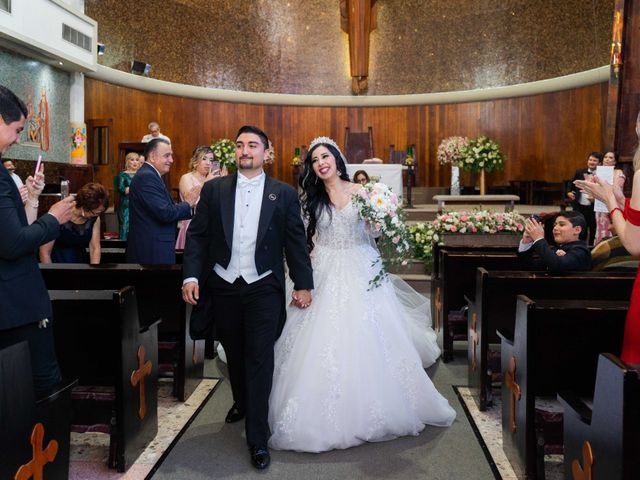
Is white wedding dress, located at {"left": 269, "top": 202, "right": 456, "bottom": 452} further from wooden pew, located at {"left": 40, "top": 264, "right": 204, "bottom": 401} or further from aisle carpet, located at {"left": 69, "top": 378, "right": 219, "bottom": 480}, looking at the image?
wooden pew, located at {"left": 40, "top": 264, "right": 204, "bottom": 401}

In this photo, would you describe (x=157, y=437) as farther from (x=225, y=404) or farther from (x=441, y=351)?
(x=441, y=351)

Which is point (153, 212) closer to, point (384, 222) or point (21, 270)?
point (384, 222)

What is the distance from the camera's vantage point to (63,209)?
2109mm

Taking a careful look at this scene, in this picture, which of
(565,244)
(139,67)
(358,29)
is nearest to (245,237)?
(565,244)

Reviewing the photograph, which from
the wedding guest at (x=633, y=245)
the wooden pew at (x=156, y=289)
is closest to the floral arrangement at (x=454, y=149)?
the wooden pew at (x=156, y=289)

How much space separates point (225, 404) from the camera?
12.3 ft

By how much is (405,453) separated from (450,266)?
1.95m

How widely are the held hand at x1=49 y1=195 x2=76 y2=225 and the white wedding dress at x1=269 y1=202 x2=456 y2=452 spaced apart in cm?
144

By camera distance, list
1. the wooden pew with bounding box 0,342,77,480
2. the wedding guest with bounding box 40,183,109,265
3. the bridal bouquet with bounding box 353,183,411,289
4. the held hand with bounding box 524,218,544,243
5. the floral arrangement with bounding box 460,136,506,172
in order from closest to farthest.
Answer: the wooden pew with bounding box 0,342,77,480 < the bridal bouquet with bounding box 353,183,411,289 < the held hand with bounding box 524,218,544,243 < the wedding guest with bounding box 40,183,109,265 < the floral arrangement with bounding box 460,136,506,172

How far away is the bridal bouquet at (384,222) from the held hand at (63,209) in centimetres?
162

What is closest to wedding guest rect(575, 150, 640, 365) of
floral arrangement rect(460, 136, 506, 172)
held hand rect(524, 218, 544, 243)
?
held hand rect(524, 218, 544, 243)

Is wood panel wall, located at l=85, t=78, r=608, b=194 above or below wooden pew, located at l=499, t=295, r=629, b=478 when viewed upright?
above

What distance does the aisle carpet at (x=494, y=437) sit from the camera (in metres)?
2.81

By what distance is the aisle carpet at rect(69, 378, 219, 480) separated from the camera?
9.17ft
